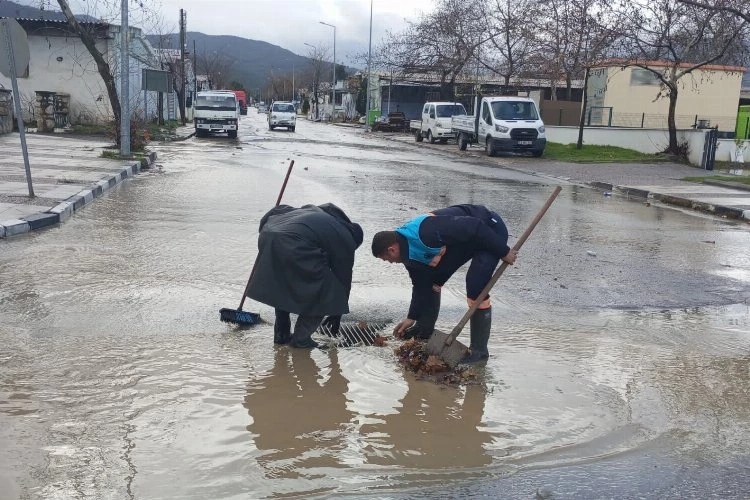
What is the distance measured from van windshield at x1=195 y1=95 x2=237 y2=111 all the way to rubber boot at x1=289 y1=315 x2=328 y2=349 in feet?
93.4

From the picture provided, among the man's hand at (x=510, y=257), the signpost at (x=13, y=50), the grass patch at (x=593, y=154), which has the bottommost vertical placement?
the grass patch at (x=593, y=154)

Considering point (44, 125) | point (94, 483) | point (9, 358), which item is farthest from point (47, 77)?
point (94, 483)

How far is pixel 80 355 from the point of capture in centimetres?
501

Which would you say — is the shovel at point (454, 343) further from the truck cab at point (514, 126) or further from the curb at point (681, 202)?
the truck cab at point (514, 126)

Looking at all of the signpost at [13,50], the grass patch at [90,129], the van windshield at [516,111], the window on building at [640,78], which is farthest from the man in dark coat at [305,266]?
the window on building at [640,78]

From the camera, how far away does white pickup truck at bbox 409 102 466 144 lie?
3462 cm

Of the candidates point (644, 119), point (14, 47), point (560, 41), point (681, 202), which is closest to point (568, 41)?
point (560, 41)

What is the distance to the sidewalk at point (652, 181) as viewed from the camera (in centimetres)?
1475

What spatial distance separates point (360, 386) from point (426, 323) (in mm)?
867

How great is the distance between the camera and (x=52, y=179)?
13.9m

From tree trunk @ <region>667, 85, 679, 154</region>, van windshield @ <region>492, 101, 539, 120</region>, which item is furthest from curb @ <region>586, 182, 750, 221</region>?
van windshield @ <region>492, 101, 539, 120</region>

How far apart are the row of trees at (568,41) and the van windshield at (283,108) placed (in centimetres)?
760

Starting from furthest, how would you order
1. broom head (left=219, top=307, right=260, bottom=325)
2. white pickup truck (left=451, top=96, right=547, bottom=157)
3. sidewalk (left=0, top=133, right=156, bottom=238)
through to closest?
white pickup truck (left=451, top=96, right=547, bottom=157)
sidewalk (left=0, top=133, right=156, bottom=238)
broom head (left=219, top=307, right=260, bottom=325)

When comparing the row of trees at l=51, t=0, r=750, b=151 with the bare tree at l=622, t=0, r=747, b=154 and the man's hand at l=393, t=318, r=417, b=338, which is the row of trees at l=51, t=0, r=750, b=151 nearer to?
the bare tree at l=622, t=0, r=747, b=154
